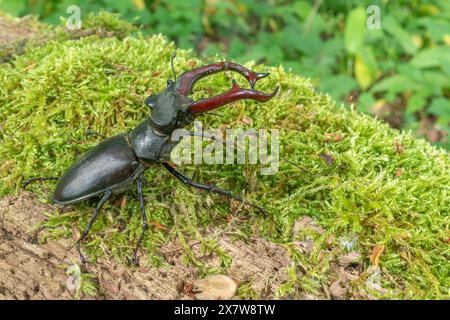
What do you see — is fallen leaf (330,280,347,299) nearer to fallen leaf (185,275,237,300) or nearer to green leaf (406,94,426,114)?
fallen leaf (185,275,237,300)

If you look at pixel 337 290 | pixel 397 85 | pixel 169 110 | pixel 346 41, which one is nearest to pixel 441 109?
pixel 397 85

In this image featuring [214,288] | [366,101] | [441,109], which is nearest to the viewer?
[214,288]

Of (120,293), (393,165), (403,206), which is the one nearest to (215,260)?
(120,293)

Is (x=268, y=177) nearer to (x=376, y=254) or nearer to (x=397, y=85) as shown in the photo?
(x=376, y=254)

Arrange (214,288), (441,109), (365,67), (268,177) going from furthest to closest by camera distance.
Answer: (365,67) < (441,109) < (268,177) < (214,288)

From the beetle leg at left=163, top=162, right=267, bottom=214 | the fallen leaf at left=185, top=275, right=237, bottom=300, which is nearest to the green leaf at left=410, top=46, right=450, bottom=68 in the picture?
the beetle leg at left=163, top=162, right=267, bottom=214

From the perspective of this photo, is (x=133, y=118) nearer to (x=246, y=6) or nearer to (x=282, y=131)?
(x=282, y=131)

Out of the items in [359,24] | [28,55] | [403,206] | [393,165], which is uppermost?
[359,24]

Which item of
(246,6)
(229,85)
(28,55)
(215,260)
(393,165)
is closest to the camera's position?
(215,260)
